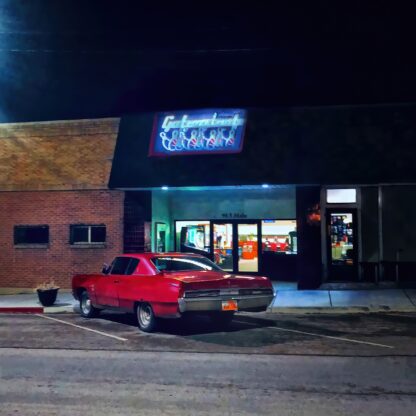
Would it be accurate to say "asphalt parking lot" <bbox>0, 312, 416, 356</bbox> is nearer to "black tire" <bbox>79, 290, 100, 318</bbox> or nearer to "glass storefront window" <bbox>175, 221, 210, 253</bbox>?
"black tire" <bbox>79, 290, 100, 318</bbox>

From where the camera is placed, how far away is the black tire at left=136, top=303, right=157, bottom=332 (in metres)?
10.6

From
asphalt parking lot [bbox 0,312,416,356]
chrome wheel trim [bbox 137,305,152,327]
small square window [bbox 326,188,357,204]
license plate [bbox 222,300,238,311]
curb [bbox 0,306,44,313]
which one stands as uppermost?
small square window [bbox 326,188,357,204]

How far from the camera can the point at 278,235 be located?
804 inches

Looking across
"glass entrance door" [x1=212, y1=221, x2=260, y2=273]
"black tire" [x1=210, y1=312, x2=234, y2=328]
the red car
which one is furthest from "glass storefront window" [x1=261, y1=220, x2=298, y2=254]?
"black tire" [x1=210, y1=312, x2=234, y2=328]

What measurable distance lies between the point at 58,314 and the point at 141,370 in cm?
738

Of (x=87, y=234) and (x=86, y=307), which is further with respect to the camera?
(x=87, y=234)

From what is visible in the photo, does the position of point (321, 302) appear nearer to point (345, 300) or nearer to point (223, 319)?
point (345, 300)

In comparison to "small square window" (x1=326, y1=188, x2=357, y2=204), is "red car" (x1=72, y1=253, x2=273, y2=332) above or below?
below

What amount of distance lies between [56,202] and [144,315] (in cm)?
932

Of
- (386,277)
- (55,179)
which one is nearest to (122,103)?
(55,179)

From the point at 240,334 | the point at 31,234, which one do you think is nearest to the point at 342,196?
the point at 240,334

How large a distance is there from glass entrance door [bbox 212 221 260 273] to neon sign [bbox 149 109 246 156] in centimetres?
461

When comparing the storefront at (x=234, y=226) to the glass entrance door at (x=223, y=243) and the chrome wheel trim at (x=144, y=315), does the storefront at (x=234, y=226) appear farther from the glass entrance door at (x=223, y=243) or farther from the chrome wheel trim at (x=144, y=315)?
the chrome wheel trim at (x=144, y=315)

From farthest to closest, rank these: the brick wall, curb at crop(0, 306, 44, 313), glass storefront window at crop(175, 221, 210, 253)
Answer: glass storefront window at crop(175, 221, 210, 253) < the brick wall < curb at crop(0, 306, 44, 313)
